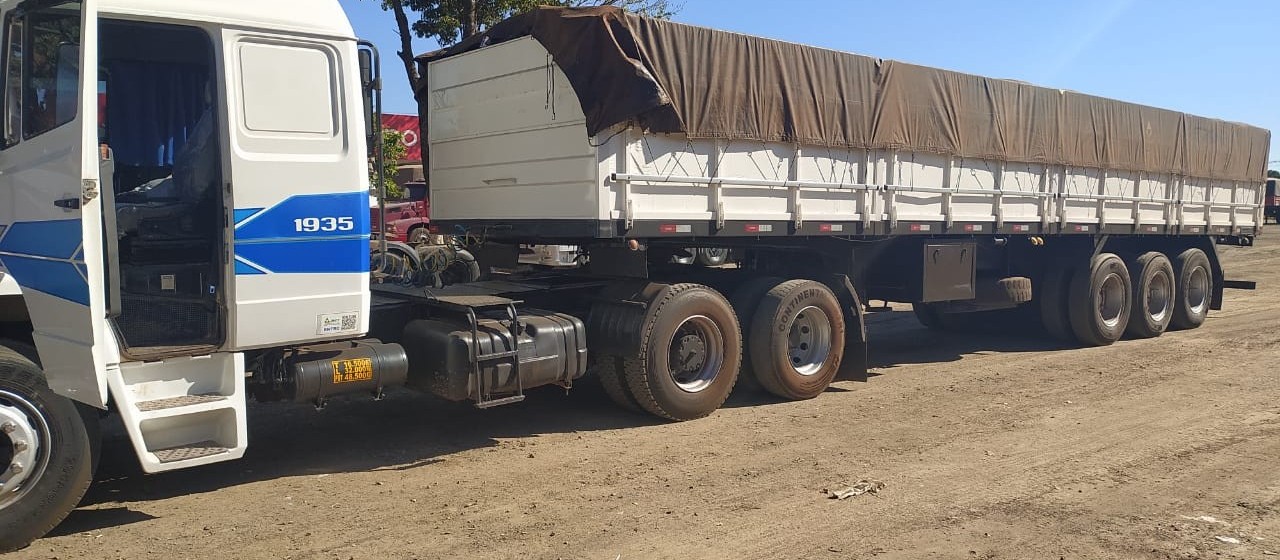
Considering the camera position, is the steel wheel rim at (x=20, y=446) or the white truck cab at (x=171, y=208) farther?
the white truck cab at (x=171, y=208)

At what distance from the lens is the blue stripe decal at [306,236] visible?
527 centimetres

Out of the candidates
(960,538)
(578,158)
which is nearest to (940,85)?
(578,158)

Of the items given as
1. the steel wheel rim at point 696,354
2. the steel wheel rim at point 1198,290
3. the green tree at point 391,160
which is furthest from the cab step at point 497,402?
the steel wheel rim at point 1198,290

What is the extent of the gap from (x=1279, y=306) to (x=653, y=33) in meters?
14.1

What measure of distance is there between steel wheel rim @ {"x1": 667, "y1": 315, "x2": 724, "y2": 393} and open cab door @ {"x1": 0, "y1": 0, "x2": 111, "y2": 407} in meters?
4.06

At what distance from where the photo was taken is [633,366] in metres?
7.30

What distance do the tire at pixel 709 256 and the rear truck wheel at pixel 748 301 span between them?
1.03ft

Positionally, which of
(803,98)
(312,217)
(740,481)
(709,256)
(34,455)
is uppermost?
(803,98)

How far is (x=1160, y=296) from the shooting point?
13.1 metres

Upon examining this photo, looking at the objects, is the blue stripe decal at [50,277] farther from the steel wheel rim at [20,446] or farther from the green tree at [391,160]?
the green tree at [391,160]

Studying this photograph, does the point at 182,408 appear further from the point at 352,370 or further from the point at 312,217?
the point at 312,217

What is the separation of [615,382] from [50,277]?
3946mm

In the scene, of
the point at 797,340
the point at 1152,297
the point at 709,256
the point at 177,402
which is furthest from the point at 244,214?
the point at 1152,297

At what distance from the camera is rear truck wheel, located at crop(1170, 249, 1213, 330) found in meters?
13.4
